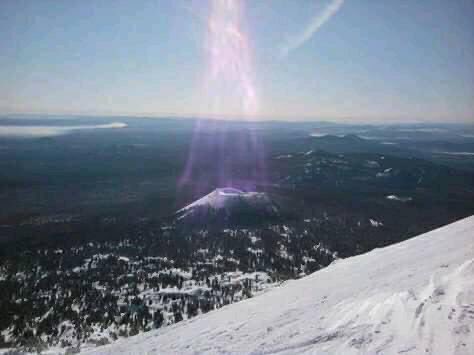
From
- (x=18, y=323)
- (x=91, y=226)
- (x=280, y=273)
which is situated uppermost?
(x=18, y=323)

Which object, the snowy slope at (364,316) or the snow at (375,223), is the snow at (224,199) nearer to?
the snow at (375,223)

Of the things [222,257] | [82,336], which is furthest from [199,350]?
[222,257]

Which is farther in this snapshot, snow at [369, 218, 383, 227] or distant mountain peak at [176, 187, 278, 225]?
distant mountain peak at [176, 187, 278, 225]

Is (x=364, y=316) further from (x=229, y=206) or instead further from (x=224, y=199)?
(x=224, y=199)

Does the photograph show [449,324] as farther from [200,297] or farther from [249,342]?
[200,297]

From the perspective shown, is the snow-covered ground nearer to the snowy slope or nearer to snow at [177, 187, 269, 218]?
snow at [177, 187, 269, 218]

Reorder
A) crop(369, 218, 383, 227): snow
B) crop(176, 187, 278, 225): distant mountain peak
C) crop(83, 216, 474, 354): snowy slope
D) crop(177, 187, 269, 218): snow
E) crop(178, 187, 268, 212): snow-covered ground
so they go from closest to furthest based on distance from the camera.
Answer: crop(83, 216, 474, 354): snowy slope, crop(369, 218, 383, 227): snow, crop(176, 187, 278, 225): distant mountain peak, crop(177, 187, 269, 218): snow, crop(178, 187, 268, 212): snow-covered ground

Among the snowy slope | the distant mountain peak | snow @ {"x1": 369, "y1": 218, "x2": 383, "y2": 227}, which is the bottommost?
snow @ {"x1": 369, "y1": 218, "x2": 383, "y2": 227}

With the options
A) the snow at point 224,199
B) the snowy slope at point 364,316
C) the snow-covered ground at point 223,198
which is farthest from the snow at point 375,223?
the snowy slope at point 364,316

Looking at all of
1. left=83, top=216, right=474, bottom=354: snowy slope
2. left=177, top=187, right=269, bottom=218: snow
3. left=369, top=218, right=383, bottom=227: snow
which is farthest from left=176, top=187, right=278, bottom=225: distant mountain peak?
left=83, top=216, right=474, bottom=354: snowy slope
